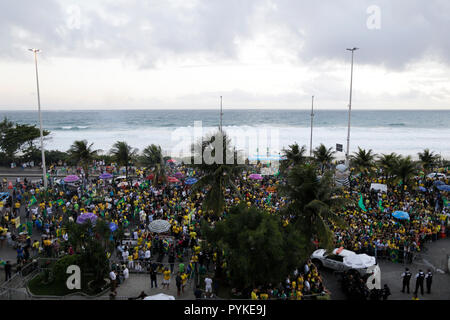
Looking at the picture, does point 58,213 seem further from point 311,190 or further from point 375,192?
point 375,192

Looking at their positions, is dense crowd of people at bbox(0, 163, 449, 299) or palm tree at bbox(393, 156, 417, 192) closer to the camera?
dense crowd of people at bbox(0, 163, 449, 299)

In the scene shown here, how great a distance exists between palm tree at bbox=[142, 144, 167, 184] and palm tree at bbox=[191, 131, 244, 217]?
31.9 ft

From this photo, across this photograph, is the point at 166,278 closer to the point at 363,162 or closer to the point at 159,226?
the point at 159,226

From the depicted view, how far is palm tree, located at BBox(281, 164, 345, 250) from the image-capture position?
11.6 m

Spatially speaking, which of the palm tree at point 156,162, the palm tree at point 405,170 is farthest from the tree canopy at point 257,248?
the palm tree at point 405,170

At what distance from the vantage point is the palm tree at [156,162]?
24219mm

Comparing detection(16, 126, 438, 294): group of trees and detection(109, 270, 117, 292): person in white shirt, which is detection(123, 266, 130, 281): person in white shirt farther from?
detection(16, 126, 438, 294): group of trees

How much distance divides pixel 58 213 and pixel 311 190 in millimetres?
15699

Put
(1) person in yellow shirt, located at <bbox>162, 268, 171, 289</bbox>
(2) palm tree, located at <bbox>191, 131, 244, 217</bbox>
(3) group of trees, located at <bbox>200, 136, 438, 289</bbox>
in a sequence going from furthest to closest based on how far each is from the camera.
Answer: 1. (2) palm tree, located at <bbox>191, 131, 244, 217</bbox>
2. (1) person in yellow shirt, located at <bbox>162, 268, 171, 289</bbox>
3. (3) group of trees, located at <bbox>200, 136, 438, 289</bbox>

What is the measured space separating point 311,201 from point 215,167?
5.18 metres

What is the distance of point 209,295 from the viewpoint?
1134cm

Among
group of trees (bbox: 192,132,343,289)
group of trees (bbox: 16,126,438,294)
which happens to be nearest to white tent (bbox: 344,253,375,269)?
group of trees (bbox: 16,126,438,294)

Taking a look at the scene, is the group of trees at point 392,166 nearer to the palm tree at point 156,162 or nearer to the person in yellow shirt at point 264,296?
the person in yellow shirt at point 264,296

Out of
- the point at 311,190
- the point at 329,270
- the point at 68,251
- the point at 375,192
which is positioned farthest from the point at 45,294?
the point at 375,192
